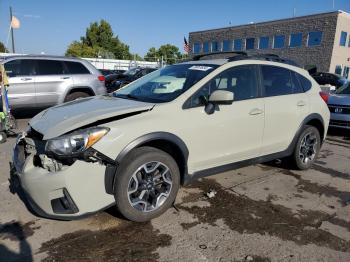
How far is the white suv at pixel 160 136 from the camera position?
9.23 ft

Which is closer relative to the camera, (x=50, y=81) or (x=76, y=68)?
(x=50, y=81)

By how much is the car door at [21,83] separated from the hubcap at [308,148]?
21.7 feet

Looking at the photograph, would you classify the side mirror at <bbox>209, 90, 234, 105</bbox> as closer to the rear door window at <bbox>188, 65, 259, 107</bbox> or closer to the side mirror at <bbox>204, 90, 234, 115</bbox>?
the side mirror at <bbox>204, 90, 234, 115</bbox>

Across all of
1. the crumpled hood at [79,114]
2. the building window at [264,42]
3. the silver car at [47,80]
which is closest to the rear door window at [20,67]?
the silver car at [47,80]

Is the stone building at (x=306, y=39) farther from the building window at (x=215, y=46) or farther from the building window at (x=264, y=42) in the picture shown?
the building window at (x=215, y=46)

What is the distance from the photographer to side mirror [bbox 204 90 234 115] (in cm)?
347

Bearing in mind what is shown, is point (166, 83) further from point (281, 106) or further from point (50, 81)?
point (50, 81)

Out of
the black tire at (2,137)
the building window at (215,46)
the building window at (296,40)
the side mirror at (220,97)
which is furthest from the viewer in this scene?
the building window at (215,46)

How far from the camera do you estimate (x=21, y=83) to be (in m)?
7.95

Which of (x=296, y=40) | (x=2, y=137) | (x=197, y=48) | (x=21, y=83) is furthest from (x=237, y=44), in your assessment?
A: (x=2, y=137)

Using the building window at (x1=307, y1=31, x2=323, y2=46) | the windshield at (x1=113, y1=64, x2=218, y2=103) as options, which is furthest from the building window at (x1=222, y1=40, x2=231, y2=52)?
the windshield at (x1=113, y1=64, x2=218, y2=103)

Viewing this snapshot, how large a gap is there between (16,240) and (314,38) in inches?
1319

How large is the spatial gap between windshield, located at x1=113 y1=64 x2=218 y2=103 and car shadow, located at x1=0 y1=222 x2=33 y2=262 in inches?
73.3

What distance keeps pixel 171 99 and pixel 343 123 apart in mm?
6193
